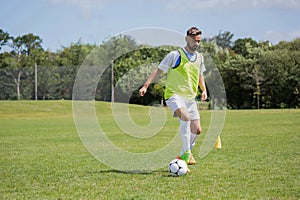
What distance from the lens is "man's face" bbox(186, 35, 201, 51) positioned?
798cm

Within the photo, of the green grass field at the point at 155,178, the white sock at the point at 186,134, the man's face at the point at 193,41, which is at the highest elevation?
the man's face at the point at 193,41

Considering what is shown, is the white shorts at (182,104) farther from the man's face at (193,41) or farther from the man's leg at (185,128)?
the man's face at (193,41)

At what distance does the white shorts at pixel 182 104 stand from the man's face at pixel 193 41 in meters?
0.87

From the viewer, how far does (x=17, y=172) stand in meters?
8.00

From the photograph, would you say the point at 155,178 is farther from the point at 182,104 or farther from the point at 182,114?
the point at 182,104

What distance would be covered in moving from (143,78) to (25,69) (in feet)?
80.4

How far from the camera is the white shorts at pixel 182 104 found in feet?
26.3

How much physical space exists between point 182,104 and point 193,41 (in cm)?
108

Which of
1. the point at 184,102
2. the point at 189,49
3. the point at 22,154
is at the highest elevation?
the point at 189,49

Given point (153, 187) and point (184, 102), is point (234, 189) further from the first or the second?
point (184, 102)

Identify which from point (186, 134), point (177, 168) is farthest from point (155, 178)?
point (186, 134)

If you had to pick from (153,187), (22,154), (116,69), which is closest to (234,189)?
(153,187)

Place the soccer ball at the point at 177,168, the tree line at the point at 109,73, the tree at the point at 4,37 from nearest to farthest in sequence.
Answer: the soccer ball at the point at 177,168 < the tree line at the point at 109,73 < the tree at the point at 4,37

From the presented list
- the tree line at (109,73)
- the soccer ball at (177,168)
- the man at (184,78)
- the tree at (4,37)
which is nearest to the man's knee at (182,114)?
the man at (184,78)
